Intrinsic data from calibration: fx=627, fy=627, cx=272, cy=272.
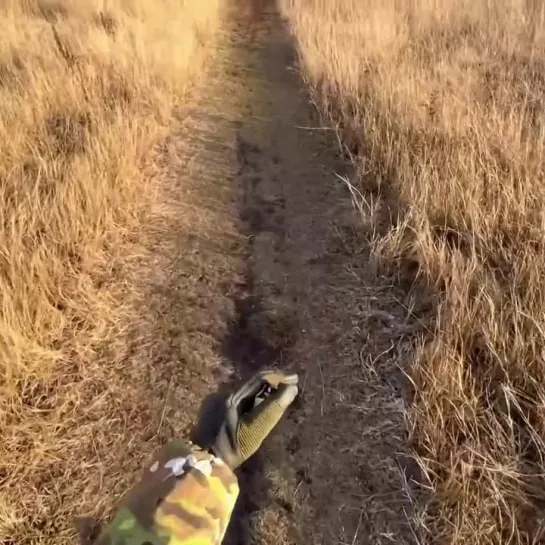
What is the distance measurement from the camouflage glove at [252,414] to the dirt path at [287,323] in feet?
0.42

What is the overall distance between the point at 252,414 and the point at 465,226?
57.7 inches

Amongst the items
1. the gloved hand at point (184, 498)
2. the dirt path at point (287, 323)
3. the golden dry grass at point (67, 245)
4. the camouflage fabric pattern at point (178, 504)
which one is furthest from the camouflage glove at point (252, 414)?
the golden dry grass at point (67, 245)

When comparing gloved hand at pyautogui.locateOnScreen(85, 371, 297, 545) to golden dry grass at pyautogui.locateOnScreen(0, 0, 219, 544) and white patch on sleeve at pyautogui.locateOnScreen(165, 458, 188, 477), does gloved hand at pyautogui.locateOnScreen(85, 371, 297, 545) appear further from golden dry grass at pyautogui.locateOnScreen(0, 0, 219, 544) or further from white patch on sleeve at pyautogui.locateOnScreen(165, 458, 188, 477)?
golden dry grass at pyautogui.locateOnScreen(0, 0, 219, 544)

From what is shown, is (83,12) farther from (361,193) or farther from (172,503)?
(172,503)

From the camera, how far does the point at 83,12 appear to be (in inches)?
263

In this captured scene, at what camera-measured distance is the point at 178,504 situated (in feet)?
5.41

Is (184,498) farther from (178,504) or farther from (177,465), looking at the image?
(177,465)

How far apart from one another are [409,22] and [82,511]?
604 cm

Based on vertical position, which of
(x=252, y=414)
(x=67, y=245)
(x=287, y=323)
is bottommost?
(x=287, y=323)

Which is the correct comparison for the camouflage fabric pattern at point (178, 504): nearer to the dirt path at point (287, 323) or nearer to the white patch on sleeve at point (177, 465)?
the white patch on sleeve at point (177, 465)

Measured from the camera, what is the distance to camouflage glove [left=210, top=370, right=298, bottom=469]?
6.92 feet

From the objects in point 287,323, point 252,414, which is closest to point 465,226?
point 287,323

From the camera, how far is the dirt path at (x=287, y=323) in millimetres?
2111

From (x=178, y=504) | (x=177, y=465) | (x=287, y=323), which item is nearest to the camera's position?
(x=178, y=504)
